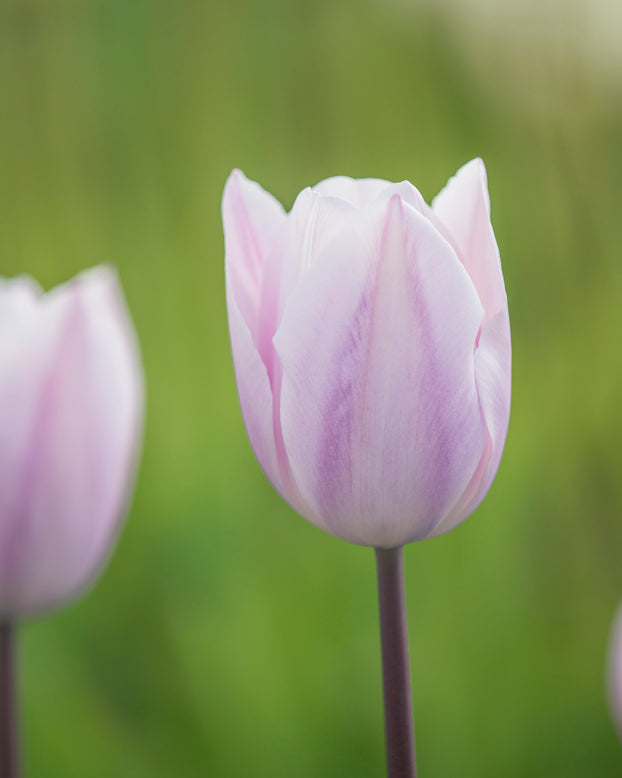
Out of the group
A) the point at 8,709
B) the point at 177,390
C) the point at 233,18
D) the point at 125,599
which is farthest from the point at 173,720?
the point at 233,18

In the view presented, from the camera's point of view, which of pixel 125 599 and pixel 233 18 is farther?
pixel 233 18

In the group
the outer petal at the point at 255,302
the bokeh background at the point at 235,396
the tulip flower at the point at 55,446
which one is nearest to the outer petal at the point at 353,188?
the outer petal at the point at 255,302

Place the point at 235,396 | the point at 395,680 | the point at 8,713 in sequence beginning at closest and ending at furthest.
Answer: the point at 395,680 < the point at 8,713 < the point at 235,396

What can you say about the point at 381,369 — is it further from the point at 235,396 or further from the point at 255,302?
the point at 235,396

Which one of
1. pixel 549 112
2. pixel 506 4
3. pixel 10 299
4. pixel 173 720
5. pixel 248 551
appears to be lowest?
pixel 173 720

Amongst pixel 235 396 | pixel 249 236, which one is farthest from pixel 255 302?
pixel 235 396

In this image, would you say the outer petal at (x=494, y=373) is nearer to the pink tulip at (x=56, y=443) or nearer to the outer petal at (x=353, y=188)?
the outer petal at (x=353, y=188)

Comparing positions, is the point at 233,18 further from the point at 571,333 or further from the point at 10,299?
the point at 10,299
